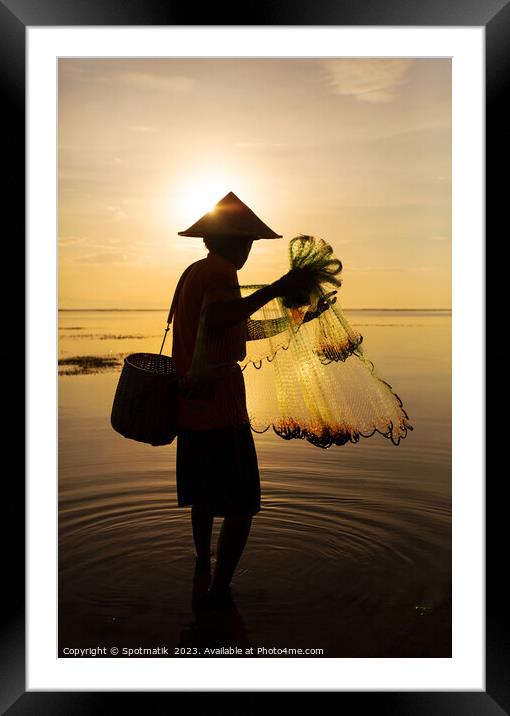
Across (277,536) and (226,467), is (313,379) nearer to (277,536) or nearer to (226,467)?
(226,467)

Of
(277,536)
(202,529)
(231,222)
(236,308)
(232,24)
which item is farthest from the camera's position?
(277,536)

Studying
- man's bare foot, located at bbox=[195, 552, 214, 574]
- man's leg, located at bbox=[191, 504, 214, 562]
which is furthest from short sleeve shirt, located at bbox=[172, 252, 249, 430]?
man's bare foot, located at bbox=[195, 552, 214, 574]

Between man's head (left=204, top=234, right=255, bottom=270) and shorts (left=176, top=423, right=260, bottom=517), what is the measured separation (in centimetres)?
60

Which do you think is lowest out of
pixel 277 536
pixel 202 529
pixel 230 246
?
pixel 277 536

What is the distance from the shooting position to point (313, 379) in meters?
2.54

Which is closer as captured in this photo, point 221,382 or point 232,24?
point 232,24

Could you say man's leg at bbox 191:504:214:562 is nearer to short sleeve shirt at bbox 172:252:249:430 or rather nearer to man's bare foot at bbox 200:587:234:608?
man's bare foot at bbox 200:587:234:608

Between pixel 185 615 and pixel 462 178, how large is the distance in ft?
6.05

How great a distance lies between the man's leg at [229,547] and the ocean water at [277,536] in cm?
9

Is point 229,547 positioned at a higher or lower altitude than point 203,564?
higher

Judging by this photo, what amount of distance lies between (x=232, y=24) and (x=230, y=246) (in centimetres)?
72

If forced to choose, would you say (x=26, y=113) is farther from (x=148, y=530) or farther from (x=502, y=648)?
(x=502, y=648)

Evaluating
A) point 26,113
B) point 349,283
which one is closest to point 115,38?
point 26,113

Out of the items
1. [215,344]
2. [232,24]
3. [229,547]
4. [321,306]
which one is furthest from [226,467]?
[232,24]
